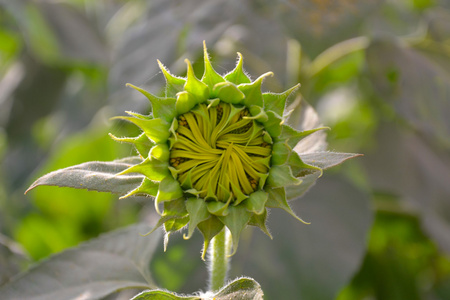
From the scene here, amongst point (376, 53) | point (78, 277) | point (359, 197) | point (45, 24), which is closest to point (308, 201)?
point (359, 197)

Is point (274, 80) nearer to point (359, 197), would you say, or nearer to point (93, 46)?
point (359, 197)

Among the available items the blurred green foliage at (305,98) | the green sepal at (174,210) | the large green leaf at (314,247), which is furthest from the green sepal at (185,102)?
the large green leaf at (314,247)

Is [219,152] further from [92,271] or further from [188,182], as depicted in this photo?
[92,271]

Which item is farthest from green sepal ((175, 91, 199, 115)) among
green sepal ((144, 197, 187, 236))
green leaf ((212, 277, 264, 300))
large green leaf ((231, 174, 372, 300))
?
large green leaf ((231, 174, 372, 300))

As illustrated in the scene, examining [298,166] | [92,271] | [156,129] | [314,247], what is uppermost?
[156,129]

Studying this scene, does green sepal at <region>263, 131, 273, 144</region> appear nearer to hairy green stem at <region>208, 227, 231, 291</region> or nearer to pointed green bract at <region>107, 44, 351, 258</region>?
pointed green bract at <region>107, 44, 351, 258</region>

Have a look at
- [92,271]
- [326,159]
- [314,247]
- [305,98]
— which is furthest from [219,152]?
[305,98]
